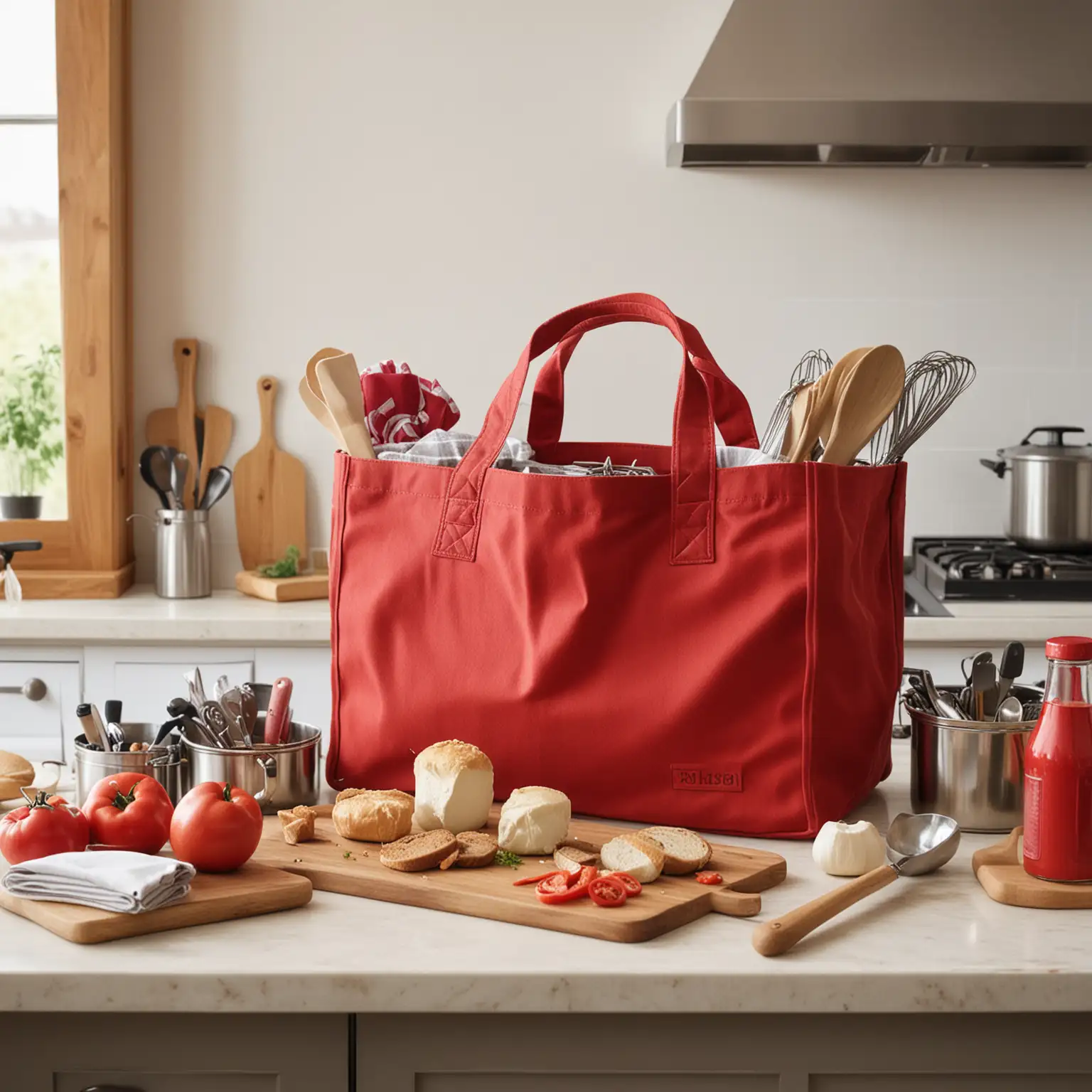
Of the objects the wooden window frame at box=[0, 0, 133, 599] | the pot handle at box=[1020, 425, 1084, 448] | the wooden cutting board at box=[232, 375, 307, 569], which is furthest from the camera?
the wooden cutting board at box=[232, 375, 307, 569]

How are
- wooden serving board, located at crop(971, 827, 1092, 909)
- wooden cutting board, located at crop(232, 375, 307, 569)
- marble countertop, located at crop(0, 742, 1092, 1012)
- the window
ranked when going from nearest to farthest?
marble countertop, located at crop(0, 742, 1092, 1012), wooden serving board, located at crop(971, 827, 1092, 909), the window, wooden cutting board, located at crop(232, 375, 307, 569)

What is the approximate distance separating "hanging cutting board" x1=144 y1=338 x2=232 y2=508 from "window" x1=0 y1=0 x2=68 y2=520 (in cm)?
23

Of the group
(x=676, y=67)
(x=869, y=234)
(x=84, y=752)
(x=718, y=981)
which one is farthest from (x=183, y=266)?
(x=718, y=981)

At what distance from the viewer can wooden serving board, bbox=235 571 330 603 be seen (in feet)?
8.98

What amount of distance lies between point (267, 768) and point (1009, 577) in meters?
1.80

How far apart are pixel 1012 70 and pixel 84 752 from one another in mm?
2277

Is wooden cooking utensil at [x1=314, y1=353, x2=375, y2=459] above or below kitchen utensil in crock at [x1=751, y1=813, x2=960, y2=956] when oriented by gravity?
above

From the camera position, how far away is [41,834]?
1.03 m

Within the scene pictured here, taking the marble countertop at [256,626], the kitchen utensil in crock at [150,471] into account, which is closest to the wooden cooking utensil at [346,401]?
the marble countertop at [256,626]

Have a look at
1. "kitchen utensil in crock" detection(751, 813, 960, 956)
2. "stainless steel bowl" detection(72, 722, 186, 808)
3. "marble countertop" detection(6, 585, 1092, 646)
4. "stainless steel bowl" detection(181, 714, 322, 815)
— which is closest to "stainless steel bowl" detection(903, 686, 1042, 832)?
"kitchen utensil in crock" detection(751, 813, 960, 956)

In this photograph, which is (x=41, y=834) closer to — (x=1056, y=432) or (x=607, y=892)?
(x=607, y=892)

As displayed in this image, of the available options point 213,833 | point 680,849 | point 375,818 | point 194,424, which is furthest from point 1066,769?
point 194,424

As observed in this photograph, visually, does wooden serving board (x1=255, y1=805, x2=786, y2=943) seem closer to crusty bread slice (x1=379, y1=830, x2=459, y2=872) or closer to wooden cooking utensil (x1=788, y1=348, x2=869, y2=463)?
crusty bread slice (x1=379, y1=830, x2=459, y2=872)

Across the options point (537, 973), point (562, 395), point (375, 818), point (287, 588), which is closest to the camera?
point (537, 973)
